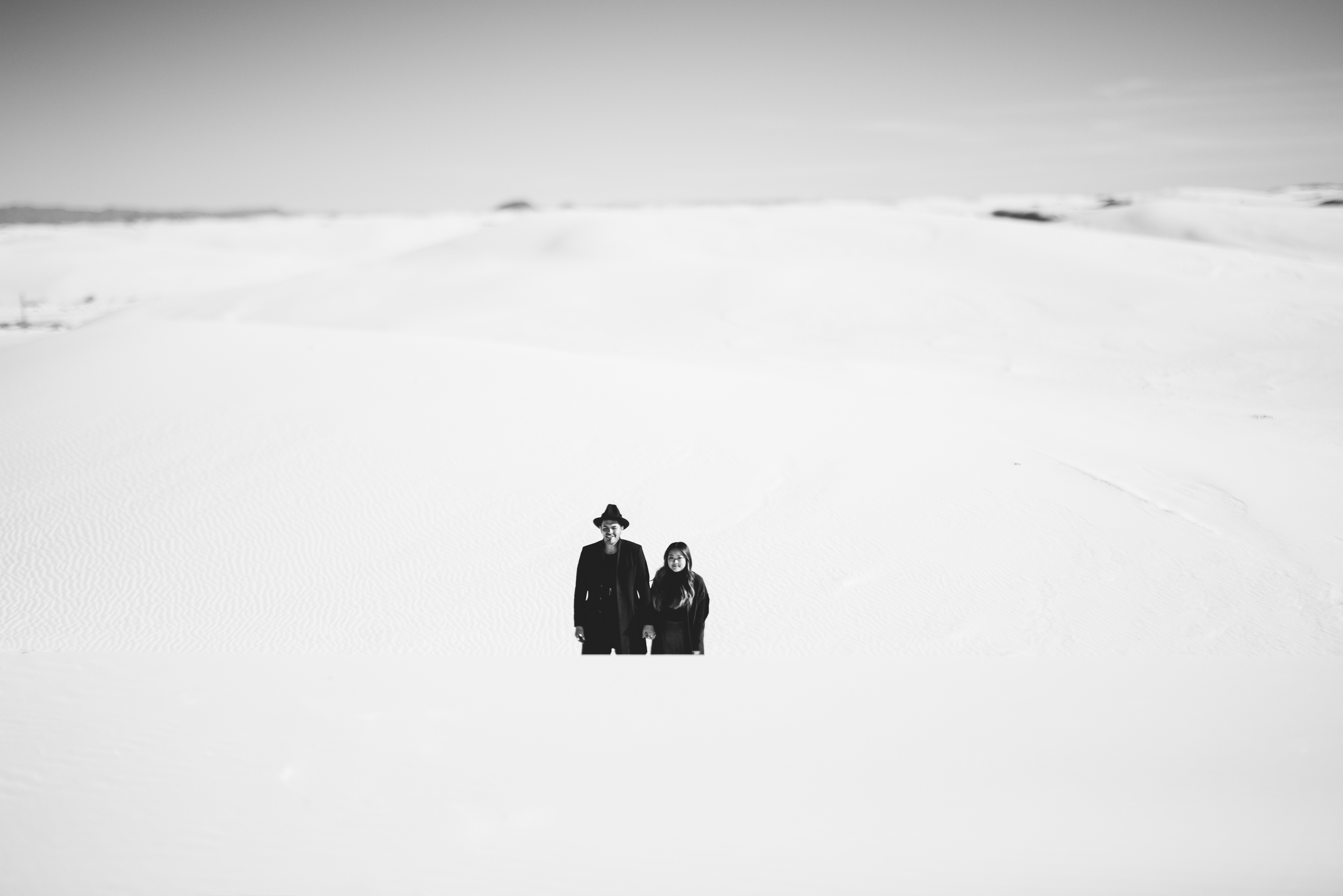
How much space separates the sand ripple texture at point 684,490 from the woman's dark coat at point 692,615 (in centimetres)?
137

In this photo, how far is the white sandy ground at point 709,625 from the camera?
2.79 meters

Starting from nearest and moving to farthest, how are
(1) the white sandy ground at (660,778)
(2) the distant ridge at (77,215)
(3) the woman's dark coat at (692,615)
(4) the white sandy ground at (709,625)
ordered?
(1) the white sandy ground at (660,778)
(4) the white sandy ground at (709,625)
(3) the woman's dark coat at (692,615)
(2) the distant ridge at (77,215)

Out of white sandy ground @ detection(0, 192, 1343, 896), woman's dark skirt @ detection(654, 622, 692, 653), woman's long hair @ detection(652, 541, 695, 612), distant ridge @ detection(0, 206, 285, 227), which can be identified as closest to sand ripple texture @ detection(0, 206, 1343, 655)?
white sandy ground @ detection(0, 192, 1343, 896)

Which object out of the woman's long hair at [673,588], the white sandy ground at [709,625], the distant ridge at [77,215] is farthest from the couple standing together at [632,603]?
the distant ridge at [77,215]

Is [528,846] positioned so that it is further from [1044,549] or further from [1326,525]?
[1326,525]

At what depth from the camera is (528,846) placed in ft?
9.02

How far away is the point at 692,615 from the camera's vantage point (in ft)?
13.3

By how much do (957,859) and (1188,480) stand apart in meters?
6.64

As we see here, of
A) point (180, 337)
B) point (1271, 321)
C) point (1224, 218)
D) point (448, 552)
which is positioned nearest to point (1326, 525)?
point (448, 552)

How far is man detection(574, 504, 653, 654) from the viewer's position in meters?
4.06

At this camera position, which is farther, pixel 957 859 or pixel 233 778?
pixel 233 778

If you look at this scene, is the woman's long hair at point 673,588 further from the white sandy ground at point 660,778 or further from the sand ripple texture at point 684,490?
the sand ripple texture at point 684,490

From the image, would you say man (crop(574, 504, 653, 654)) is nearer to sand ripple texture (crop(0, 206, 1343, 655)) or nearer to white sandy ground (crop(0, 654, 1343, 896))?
white sandy ground (crop(0, 654, 1343, 896))

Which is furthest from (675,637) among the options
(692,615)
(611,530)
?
(611,530)
